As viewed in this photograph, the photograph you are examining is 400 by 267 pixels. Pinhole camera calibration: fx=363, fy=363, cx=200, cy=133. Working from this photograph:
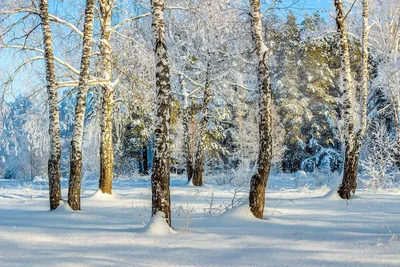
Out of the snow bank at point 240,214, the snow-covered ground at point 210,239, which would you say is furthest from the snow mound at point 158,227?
the snow bank at point 240,214

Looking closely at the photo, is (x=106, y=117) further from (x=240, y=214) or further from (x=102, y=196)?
(x=240, y=214)

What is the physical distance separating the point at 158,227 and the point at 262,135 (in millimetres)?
2370

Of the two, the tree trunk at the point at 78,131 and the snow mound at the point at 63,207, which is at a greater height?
the tree trunk at the point at 78,131

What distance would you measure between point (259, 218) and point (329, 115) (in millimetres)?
22234

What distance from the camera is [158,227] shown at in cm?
519

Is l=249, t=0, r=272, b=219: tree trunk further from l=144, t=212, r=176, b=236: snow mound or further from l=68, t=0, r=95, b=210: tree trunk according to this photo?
l=68, t=0, r=95, b=210: tree trunk

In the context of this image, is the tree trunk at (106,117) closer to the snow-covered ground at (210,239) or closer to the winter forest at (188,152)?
the winter forest at (188,152)

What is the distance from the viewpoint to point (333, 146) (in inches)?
1137

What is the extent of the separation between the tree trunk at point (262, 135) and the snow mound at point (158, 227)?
178cm

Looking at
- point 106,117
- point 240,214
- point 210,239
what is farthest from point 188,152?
point 210,239

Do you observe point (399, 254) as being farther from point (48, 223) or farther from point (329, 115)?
point (329, 115)

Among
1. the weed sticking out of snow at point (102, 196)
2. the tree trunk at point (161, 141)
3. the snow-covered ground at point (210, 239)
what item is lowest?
the weed sticking out of snow at point (102, 196)

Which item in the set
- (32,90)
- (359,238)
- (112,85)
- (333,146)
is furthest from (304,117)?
(359,238)

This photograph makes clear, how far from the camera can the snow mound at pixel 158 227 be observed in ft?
16.9
